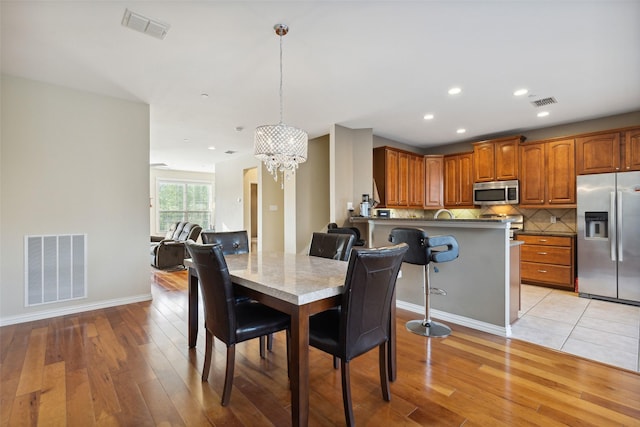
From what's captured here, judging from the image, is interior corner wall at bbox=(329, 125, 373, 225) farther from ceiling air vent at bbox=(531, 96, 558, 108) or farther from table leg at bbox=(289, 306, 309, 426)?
table leg at bbox=(289, 306, 309, 426)

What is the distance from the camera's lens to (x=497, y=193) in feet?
16.8

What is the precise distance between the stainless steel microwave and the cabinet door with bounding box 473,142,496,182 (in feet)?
0.36

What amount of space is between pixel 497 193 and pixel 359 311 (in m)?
4.67

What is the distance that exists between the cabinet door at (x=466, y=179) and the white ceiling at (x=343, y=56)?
139 centimetres

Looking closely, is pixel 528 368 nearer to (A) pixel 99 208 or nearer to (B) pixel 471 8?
(B) pixel 471 8

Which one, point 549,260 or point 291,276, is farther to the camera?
point 549,260

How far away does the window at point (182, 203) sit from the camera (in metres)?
9.30

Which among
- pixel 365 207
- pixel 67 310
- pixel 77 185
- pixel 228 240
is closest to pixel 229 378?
pixel 228 240

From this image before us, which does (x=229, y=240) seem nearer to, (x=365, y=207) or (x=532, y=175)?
(x=365, y=207)

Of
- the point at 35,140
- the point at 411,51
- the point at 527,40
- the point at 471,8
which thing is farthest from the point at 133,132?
the point at 527,40

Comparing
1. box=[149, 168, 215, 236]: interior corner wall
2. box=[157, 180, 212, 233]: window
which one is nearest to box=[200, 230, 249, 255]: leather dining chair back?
box=[149, 168, 215, 236]: interior corner wall

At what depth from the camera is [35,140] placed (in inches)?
124

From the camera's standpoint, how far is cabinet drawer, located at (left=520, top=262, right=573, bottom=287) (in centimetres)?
428

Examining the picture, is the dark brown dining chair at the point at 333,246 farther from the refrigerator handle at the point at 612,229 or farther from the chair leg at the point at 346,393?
the refrigerator handle at the point at 612,229
